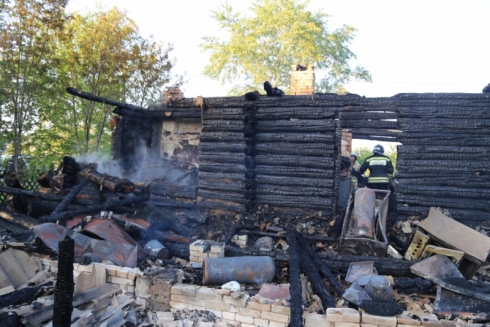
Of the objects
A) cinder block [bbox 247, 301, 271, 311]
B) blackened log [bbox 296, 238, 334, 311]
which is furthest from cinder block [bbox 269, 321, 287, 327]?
blackened log [bbox 296, 238, 334, 311]

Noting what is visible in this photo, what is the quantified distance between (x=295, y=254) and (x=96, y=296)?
3.25 meters

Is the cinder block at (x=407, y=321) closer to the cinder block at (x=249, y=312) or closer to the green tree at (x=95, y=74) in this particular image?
the cinder block at (x=249, y=312)

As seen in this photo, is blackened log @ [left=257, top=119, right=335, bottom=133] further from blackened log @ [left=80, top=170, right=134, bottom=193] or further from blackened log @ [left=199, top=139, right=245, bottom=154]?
blackened log @ [left=80, top=170, right=134, bottom=193]

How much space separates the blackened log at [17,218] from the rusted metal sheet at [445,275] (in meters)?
7.99

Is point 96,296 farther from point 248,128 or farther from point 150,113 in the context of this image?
point 150,113

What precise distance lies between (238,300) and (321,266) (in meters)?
1.84

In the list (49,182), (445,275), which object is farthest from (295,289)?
(49,182)

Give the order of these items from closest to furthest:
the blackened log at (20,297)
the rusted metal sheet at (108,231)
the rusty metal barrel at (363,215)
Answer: the blackened log at (20,297), the rusted metal sheet at (108,231), the rusty metal barrel at (363,215)

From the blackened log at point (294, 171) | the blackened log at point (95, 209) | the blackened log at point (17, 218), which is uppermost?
the blackened log at point (294, 171)

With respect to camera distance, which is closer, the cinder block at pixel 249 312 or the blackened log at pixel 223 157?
the cinder block at pixel 249 312

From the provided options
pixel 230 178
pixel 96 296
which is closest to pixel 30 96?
pixel 230 178

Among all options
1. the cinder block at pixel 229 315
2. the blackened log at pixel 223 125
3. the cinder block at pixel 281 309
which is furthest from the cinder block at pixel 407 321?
the blackened log at pixel 223 125

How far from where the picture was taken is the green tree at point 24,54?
959cm

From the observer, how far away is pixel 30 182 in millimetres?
10805
